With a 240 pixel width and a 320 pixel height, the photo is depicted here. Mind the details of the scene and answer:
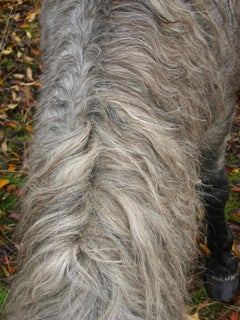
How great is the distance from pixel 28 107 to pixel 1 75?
1.52 ft

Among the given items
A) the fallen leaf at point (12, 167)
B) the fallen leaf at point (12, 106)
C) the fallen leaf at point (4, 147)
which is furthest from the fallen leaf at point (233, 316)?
the fallen leaf at point (12, 106)

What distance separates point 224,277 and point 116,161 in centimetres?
177

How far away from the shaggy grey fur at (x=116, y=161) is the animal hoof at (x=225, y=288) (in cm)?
121

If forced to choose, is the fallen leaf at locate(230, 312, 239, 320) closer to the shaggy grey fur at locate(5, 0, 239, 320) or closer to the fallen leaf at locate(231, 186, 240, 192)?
the fallen leaf at locate(231, 186, 240, 192)

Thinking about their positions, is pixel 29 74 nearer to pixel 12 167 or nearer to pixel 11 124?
pixel 11 124

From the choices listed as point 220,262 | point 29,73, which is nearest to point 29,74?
point 29,73

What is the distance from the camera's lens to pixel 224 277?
10.0ft

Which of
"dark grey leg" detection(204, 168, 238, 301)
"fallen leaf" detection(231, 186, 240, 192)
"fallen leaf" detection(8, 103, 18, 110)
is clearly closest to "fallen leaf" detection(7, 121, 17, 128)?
"fallen leaf" detection(8, 103, 18, 110)

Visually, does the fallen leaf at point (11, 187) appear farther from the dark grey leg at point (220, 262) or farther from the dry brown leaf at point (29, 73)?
the dark grey leg at point (220, 262)

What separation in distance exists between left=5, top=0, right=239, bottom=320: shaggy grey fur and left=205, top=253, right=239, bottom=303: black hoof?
1145 millimetres

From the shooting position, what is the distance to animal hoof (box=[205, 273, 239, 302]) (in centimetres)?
305

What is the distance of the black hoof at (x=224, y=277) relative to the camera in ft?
9.98

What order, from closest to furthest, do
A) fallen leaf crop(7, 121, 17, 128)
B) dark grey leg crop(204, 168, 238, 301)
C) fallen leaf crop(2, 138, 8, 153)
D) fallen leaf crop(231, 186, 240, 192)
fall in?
dark grey leg crop(204, 168, 238, 301) < fallen leaf crop(231, 186, 240, 192) < fallen leaf crop(2, 138, 8, 153) < fallen leaf crop(7, 121, 17, 128)

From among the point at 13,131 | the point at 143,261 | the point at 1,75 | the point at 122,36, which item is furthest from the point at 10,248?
the point at 143,261
